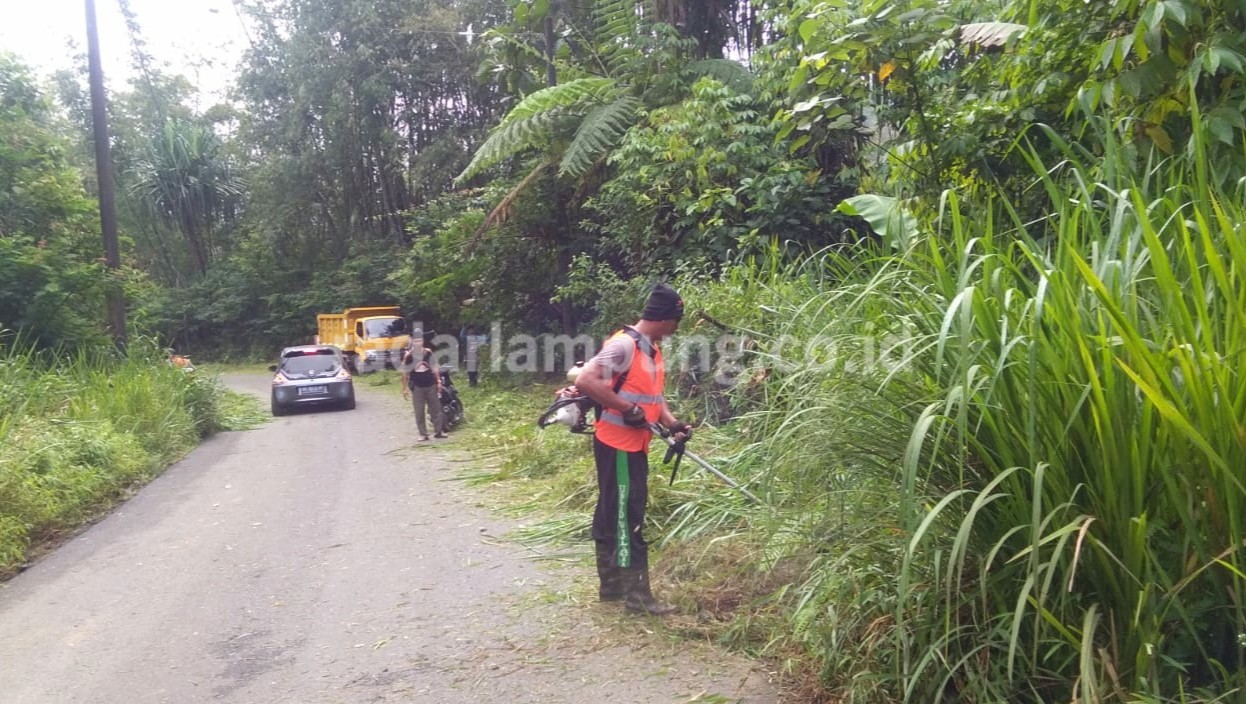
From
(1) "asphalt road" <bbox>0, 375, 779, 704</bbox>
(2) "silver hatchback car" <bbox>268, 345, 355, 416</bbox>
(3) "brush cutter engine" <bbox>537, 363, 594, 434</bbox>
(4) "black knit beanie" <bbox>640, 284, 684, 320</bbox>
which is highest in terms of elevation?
(4) "black knit beanie" <bbox>640, 284, 684, 320</bbox>

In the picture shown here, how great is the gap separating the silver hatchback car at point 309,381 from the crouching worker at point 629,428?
15.3m

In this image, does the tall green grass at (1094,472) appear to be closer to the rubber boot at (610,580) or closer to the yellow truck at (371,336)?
the rubber boot at (610,580)

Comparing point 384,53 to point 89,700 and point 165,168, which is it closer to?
point 165,168

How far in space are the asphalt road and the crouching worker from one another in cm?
28

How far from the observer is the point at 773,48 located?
29.2 feet

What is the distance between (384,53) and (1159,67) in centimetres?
3029

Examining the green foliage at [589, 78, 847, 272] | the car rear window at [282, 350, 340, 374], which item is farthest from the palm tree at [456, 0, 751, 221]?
the car rear window at [282, 350, 340, 374]

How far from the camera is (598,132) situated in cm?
1330

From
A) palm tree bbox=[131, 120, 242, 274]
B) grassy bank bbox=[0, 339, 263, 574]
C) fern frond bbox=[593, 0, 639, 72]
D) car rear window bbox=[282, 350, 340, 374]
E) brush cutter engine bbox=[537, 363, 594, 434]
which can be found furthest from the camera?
palm tree bbox=[131, 120, 242, 274]

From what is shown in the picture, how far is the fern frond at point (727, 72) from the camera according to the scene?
13156 mm

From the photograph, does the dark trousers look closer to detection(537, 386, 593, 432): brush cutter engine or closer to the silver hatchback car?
detection(537, 386, 593, 432): brush cutter engine

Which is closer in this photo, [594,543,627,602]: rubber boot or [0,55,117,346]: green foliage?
[594,543,627,602]: rubber boot

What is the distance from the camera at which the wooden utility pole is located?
1575 cm

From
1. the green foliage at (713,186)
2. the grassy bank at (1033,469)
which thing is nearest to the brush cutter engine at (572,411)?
the grassy bank at (1033,469)
